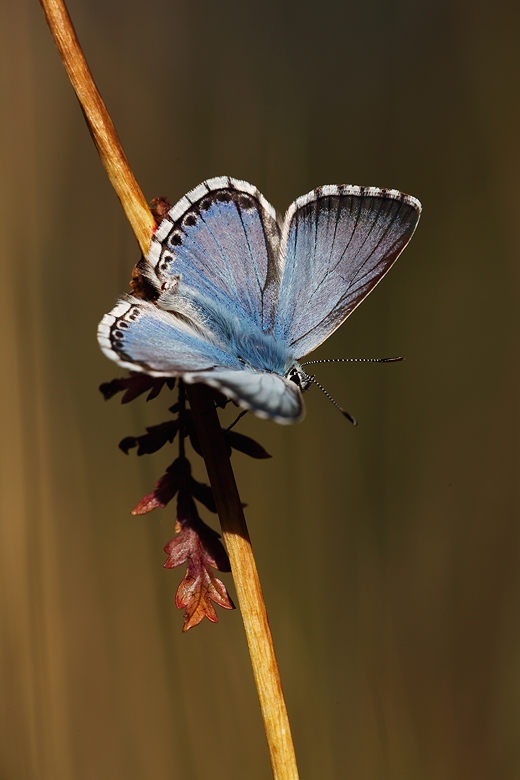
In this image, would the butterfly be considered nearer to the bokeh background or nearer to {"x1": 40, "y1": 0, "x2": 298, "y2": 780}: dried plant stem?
{"x1": 40, "y1": 0, "x2": 298, "y2": 780}: dried plant stem

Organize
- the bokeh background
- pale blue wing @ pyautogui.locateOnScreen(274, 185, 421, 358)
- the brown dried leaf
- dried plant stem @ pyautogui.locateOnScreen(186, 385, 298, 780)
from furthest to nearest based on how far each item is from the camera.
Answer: the bokeh background → pale blue wing @ pyautogui.locateOnScreen(274, 185, 421, 358) → the brown dried leaf → dried plant stem @ pyautogui.locateOnScreen(186, 385, 298, 780)

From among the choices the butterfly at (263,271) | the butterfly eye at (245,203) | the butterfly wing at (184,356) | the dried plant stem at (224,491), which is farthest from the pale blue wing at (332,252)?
the dried plant stem at (224,491)

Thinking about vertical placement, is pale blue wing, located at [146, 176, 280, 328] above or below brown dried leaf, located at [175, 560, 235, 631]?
above

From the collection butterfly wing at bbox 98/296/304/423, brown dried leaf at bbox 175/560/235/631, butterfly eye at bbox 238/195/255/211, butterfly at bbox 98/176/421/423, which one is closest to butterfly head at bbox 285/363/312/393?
butterfly at bbox 98/176/421/423

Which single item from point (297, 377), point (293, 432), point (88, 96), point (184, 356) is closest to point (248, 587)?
point (184, 356)

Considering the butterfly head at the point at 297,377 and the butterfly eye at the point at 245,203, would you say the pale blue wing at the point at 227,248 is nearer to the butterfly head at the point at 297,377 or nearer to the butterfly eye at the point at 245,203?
the butterfly eye at the point at 245,203

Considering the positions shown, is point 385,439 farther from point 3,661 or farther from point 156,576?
point 3,661

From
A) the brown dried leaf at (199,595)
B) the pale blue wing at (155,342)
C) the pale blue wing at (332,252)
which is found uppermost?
the pale blue wing at (332,252)
